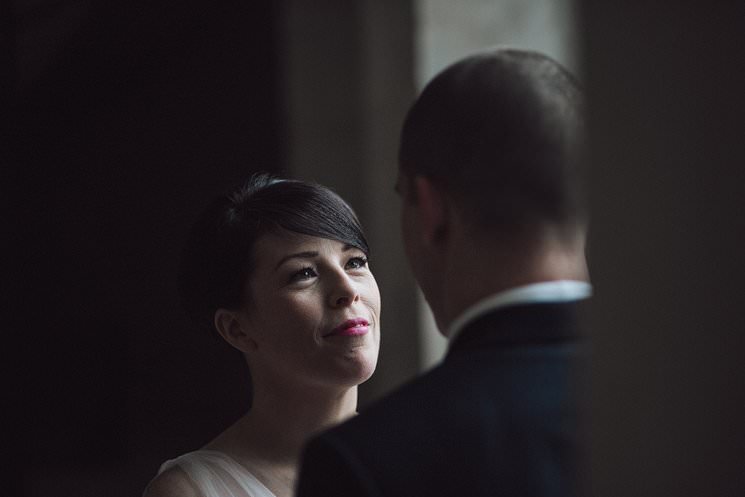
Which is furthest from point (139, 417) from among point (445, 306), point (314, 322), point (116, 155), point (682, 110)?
point (682, 110)

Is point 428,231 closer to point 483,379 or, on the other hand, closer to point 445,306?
point 445,306

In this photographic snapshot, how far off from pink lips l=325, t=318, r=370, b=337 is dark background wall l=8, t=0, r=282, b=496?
4008 mm

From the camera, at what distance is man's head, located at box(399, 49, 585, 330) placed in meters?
1.58

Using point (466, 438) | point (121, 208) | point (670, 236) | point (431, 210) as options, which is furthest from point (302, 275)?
point (121, 208)

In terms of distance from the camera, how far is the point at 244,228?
110 inches

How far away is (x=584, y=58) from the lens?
128 centimetres

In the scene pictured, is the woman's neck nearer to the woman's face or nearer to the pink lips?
the woman's face

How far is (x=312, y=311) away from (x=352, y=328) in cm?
12

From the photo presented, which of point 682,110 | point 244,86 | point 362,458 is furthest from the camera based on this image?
point 244,86

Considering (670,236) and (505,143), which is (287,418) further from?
(670,236)

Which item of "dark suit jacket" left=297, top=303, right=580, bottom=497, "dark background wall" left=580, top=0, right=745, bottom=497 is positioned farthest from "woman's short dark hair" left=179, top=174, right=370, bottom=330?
"dark background wall" left=580, top=0, right=745, bottom=497

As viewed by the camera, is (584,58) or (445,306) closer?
(584,58)

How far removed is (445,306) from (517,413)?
9.4 inches

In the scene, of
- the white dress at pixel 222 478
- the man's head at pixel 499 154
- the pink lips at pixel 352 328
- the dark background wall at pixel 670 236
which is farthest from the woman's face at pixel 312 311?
the dark background wall at pixel 670 236
